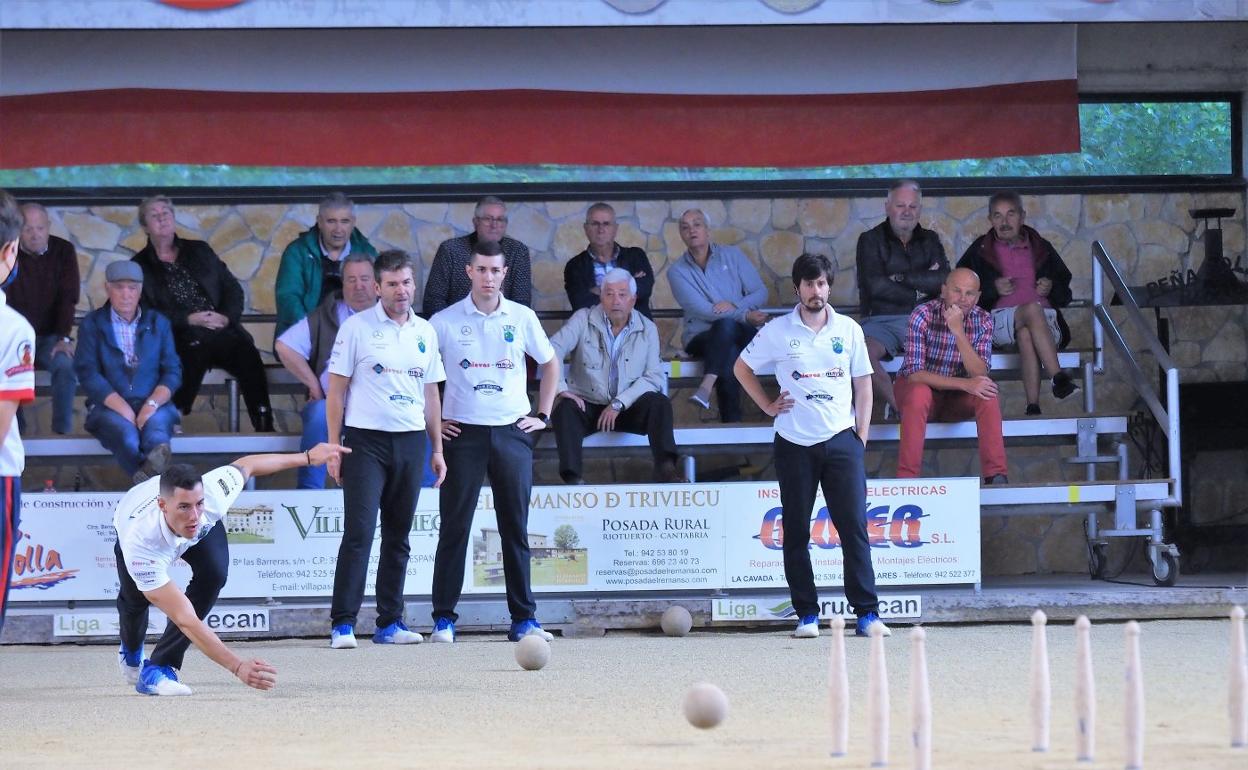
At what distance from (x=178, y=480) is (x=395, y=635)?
2.72m

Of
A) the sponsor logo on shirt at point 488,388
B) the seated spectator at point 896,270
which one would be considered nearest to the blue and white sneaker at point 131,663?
the sponsor logo on shirt at point 488,388

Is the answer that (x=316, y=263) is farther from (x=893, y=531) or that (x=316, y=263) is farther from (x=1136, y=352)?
(x=1136, y=352)

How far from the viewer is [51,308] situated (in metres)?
11.7

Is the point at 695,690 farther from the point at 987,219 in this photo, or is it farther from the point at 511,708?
the point at 987,219

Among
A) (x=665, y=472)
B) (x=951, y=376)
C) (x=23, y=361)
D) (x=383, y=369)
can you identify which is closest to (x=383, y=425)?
(x=383, y=369)

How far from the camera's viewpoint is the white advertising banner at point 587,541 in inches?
404

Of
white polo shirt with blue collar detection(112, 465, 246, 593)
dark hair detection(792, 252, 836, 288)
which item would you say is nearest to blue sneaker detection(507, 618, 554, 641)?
white polo shirt with blue collar detection(112, 465, 246, 593)

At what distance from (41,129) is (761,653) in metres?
7.11

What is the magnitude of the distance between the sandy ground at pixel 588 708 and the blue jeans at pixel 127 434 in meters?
1.37

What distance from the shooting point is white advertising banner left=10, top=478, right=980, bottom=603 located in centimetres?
1025

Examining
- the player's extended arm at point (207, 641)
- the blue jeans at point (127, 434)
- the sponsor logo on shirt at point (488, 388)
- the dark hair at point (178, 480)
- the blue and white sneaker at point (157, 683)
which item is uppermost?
the sponsor logo on shirt at point (488, 388)

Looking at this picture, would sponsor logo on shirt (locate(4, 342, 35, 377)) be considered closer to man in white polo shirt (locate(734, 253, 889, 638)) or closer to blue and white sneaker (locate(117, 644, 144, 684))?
blue and white sneaker (locate(117, 644, 144, 684))

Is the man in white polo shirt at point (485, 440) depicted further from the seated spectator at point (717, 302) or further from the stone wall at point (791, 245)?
the stone wall at point (791, 245)

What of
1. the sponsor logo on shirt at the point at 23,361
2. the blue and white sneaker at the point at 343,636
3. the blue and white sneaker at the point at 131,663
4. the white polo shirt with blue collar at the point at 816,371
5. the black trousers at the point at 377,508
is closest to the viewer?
the sponsor logo on shirt at the point at 23,361
